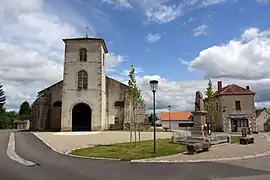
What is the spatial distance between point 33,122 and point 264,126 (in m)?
42.2

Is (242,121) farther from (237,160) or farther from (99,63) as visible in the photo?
(237,160)

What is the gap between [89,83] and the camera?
120 feet

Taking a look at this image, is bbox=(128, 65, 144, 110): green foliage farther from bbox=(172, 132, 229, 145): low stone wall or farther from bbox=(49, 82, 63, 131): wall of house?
bbox=(49, 82, 63, 131): wall of house

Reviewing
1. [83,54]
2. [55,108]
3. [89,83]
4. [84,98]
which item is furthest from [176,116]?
[83,54]

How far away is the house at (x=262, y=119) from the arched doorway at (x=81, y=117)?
32728 millimetres

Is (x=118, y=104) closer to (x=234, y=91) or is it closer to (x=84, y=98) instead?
(x=84, y=98)

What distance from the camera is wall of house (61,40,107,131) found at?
118ft

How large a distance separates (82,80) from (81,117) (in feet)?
19.9

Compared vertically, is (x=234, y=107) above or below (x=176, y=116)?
above

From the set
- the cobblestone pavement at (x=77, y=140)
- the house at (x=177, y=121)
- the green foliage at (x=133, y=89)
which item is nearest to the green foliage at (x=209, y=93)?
the cobblestone pavement at (x=77, y=140)

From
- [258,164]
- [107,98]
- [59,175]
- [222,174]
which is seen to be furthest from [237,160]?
[107,98]

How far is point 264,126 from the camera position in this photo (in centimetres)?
5344

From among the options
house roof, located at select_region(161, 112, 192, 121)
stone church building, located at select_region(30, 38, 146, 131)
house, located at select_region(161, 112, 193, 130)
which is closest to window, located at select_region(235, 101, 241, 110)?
stone church building, located at select_region(30, 38, 146, 131)

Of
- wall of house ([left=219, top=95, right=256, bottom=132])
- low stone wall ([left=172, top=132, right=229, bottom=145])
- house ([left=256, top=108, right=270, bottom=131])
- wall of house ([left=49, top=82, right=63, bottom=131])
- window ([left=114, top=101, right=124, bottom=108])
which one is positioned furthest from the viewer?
house ([left=256, top=108, right=270, bottom=131])
